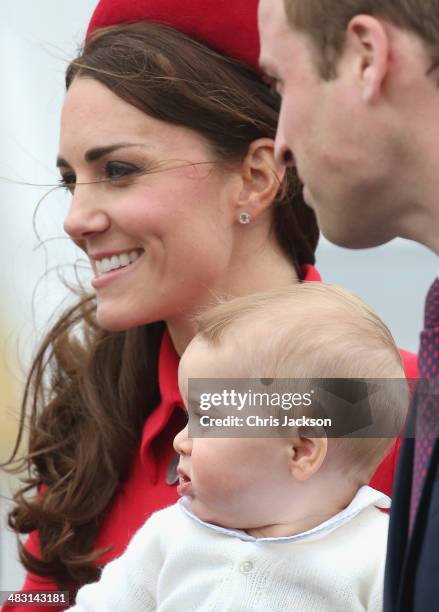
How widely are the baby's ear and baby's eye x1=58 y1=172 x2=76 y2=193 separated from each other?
3.15 feet

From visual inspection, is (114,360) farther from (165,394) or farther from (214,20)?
(214,20)

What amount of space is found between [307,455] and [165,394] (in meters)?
0.78


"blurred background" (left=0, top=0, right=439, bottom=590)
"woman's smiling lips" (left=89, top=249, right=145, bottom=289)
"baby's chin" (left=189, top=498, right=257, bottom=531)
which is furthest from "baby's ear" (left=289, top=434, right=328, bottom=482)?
"blurred background" (left=0, top=0, right=439, bottom=590)

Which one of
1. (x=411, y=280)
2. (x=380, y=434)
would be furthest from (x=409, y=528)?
(x=411, y=280)

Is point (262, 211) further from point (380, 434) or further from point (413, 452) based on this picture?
point (413, 452)

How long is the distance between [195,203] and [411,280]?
1564mm

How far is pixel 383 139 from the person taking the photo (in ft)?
4.40

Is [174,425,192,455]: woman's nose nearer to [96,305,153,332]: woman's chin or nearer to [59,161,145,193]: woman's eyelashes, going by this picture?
[96,305,153,332]: woman's chin

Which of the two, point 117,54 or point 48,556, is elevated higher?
point 117,54

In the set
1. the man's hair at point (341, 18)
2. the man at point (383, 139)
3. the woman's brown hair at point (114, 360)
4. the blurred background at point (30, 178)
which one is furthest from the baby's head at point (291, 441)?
the blurred background at point (30, 178)

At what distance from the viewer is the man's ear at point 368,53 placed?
129 cm

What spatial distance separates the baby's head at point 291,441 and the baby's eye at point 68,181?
812 mm

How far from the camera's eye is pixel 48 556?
2.35 m

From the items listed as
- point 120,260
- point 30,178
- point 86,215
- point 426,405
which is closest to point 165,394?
point 120,260
